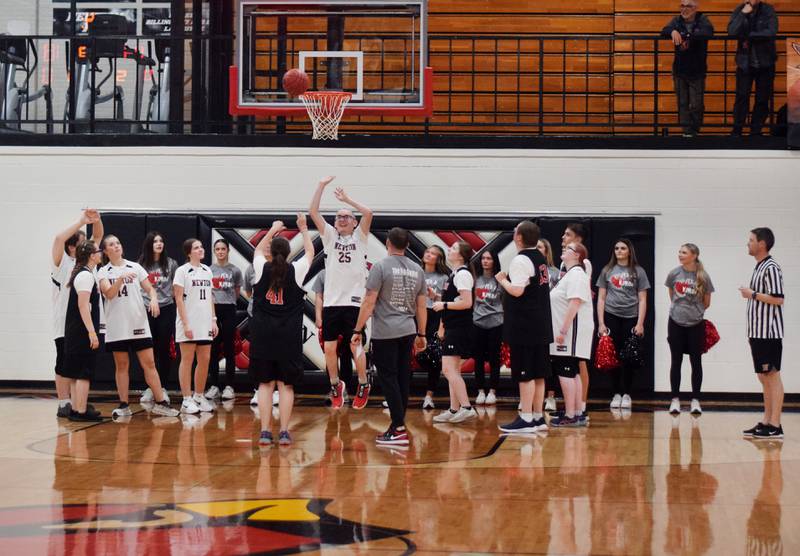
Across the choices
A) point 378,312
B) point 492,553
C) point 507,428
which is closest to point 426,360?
point 507,428

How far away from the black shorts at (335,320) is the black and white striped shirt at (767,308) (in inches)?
139

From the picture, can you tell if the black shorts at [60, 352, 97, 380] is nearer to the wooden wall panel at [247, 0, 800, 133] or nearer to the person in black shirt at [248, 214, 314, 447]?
the person in black shirt at [248, 214, 314, 447]

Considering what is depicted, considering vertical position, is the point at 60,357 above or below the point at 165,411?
above

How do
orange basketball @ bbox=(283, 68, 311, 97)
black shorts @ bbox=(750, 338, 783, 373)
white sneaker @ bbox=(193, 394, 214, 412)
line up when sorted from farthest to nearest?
orange basketball @ bbox=(283, 68, 311, 97) < white sneaker @ bbox=(193, 394, 214, 412) < black shorts @ bbox=(750, 338, 783, 373)

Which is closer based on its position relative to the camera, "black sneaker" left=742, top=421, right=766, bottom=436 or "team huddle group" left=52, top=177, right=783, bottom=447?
"team huddle group" left=52, top=177, right=783, bottom=447

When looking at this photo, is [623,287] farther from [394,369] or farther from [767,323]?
[394,369]

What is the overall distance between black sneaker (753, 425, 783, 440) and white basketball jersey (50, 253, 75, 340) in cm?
605

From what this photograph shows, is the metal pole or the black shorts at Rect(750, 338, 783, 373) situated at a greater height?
the metal pole

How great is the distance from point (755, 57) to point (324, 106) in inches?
192

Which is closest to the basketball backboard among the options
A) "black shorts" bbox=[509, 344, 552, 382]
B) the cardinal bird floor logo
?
"black shorts" bbox=[509, 344, 552, 382]

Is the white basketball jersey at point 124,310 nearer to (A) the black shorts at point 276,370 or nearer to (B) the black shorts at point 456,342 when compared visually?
(A) the black shorts at point 276,370

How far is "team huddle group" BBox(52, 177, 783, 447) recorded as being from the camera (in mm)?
7773

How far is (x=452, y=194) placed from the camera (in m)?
11.5

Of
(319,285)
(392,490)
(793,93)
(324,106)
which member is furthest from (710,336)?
(392,490)
